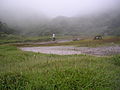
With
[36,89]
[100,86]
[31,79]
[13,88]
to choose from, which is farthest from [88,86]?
[13,88]

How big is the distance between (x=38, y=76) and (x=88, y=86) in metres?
2.44

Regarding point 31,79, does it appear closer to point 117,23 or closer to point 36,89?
point 36,89

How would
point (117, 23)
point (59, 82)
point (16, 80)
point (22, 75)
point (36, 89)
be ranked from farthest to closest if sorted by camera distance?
1. point (117, 23)
2. point (22, 75)
3. point (16, 80)
4. point (59, 82)
5. point (36, 89)

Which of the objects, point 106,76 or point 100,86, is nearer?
point 100,86

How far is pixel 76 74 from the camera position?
602 centimetres

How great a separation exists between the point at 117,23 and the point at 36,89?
8622 inches

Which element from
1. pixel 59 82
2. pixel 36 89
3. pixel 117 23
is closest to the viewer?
pixel 36 89

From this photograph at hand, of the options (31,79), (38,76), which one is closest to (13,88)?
(31,79)

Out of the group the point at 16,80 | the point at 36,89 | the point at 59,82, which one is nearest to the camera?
the point at 36,89

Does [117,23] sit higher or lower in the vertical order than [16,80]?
higher

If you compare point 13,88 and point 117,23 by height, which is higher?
point 117,23

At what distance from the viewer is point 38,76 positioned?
6.03 metres

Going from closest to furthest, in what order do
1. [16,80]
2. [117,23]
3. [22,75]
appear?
[16,80], [22,75], [117,23]

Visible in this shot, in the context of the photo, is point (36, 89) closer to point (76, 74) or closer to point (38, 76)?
point (38, 76)
